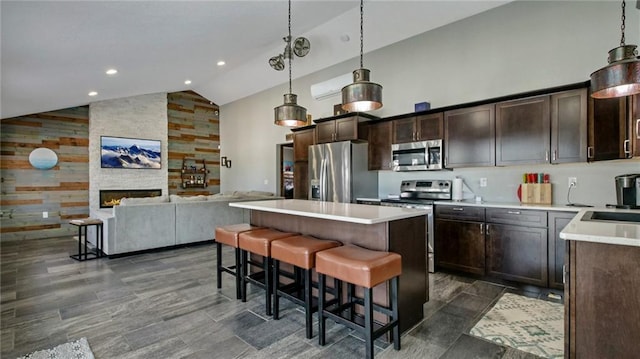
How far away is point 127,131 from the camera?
286 inches

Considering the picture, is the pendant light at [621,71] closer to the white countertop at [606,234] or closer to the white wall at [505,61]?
the white countertop at [606,234]

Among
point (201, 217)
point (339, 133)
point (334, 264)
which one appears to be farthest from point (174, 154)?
point (334, 264)

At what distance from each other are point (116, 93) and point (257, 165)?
3356 millimetres

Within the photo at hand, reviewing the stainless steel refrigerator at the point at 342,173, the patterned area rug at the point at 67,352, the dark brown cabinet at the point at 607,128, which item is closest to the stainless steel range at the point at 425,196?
the stainless steel refrigerator at the point at 342,173

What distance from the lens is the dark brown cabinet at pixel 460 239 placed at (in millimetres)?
3586

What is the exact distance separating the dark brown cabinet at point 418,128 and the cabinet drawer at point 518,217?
1.26m

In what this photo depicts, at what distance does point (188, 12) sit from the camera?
10.6 feet

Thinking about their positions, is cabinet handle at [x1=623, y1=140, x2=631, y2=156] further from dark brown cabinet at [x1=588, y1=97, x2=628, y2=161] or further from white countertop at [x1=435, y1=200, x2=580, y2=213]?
white countertop at [x1=435, y1=200, x2=580, y2=213]

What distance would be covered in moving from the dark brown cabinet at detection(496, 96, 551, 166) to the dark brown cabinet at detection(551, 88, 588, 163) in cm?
7

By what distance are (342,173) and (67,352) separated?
379 centimetres

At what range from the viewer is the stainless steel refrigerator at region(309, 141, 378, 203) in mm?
4891

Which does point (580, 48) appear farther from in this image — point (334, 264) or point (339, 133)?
point (334, 264)

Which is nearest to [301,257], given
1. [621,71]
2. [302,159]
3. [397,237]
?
[397,237]

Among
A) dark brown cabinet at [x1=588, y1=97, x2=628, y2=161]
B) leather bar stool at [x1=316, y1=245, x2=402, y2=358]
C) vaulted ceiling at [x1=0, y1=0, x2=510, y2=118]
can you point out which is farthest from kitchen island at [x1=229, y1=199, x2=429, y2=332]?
vaulted ceiling at [x1=0, y1=0, x2=510, y2=118]
